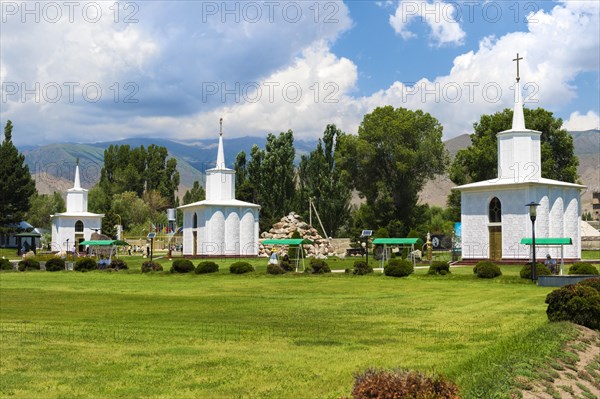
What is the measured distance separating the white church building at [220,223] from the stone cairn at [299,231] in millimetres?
3155

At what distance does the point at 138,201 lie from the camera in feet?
293

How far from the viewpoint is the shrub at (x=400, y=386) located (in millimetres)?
6609

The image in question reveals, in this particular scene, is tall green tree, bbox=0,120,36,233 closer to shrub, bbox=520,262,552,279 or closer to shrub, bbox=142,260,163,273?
shrub, bbox=142,260,163,273

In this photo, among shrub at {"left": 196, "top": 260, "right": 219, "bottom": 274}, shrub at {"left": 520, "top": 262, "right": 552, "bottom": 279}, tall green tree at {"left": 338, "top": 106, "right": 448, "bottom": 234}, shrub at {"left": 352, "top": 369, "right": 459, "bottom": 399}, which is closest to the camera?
shrub at {"left": 352, "top": 369, "right": 459, "bottom": 399}

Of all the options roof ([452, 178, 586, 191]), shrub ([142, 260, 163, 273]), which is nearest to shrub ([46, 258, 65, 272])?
shrub ([142, 260, 163, 273])

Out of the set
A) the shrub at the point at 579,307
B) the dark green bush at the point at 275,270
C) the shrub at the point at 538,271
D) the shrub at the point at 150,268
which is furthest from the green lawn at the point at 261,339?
the shrub at the point at 150,268

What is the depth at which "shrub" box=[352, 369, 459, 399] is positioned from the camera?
661 centimetres

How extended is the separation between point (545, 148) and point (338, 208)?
2079 centimetres

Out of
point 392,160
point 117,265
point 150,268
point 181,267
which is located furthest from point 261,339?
point 392,160

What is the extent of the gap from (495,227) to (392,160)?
26.2 m

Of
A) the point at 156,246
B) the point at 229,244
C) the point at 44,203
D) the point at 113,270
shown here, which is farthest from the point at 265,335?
the point at 44,203

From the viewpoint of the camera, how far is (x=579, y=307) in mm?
15312

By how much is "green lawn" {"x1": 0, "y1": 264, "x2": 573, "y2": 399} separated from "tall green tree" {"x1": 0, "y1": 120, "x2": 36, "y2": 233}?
51994 millimetres

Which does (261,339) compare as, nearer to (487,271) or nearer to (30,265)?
(487,271)
